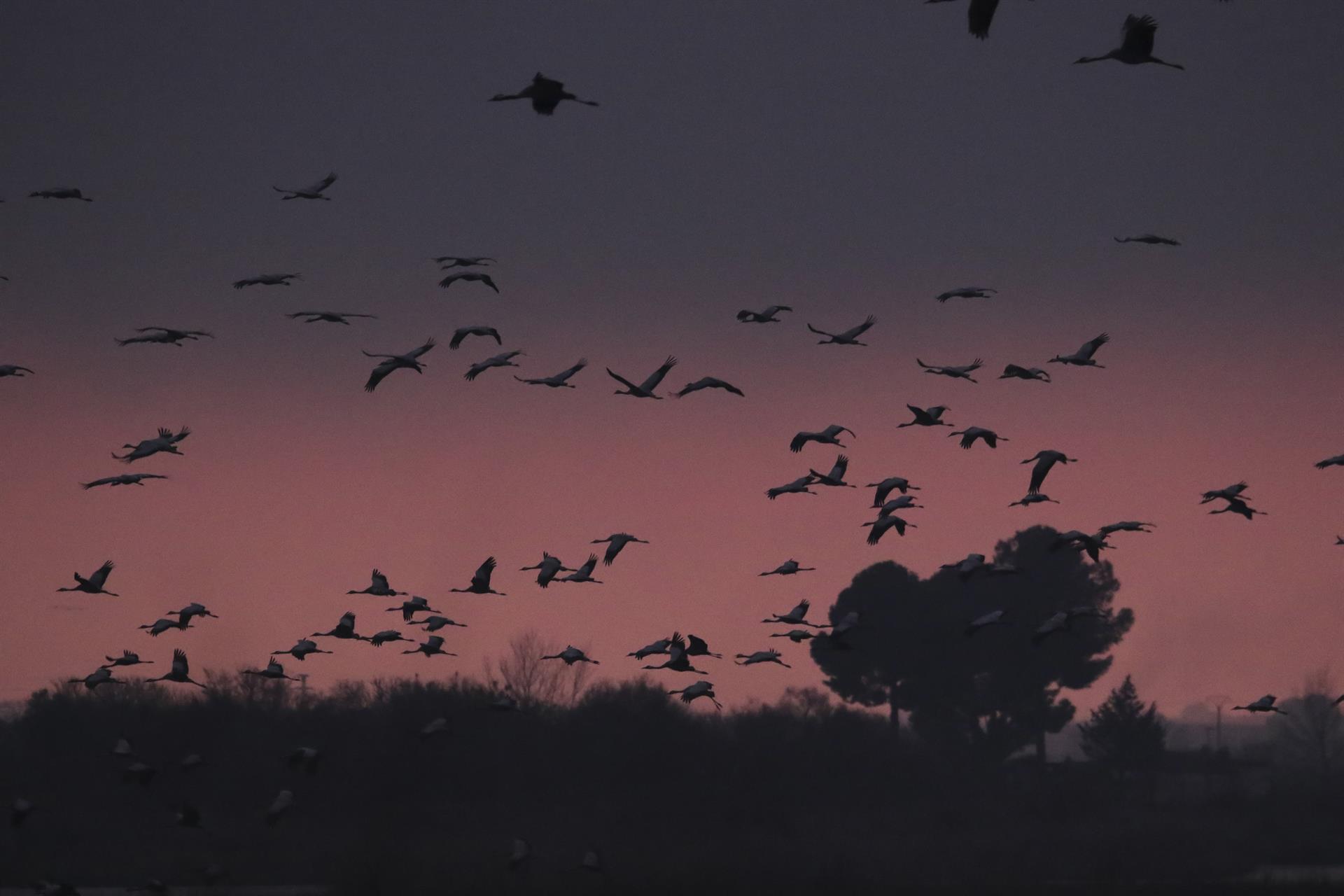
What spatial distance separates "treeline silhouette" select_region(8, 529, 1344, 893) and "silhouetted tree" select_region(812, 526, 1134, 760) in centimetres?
230

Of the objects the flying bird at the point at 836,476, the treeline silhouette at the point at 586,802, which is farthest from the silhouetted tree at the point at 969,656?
the flying bird at the point at 836,476

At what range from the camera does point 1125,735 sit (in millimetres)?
102062

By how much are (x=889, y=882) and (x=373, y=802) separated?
18.8 metres

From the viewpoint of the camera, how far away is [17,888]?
202ft

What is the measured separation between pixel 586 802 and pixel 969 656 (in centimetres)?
3773

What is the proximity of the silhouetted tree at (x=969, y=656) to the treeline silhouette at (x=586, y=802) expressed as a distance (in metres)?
2.30

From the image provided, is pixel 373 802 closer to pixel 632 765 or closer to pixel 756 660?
pixel 632 765

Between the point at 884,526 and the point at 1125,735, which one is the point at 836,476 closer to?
the point at 884,526

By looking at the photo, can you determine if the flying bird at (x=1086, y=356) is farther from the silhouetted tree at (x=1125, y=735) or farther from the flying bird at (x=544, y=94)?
the silhouetted tree at (x=1125, y=735)

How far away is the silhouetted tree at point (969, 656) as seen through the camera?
4087 inches

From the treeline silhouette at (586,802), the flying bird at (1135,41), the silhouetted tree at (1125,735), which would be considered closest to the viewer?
the flying bird at (1135,41)

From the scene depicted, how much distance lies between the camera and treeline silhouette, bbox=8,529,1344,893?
61.6 m

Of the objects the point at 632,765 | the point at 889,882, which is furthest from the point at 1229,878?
the point at 632,765

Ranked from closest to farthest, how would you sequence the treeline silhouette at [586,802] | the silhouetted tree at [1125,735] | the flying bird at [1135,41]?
the flying bird at [1135,41], the treeline silhouette at [586,802], the silhouetted tree at [1125,735]
